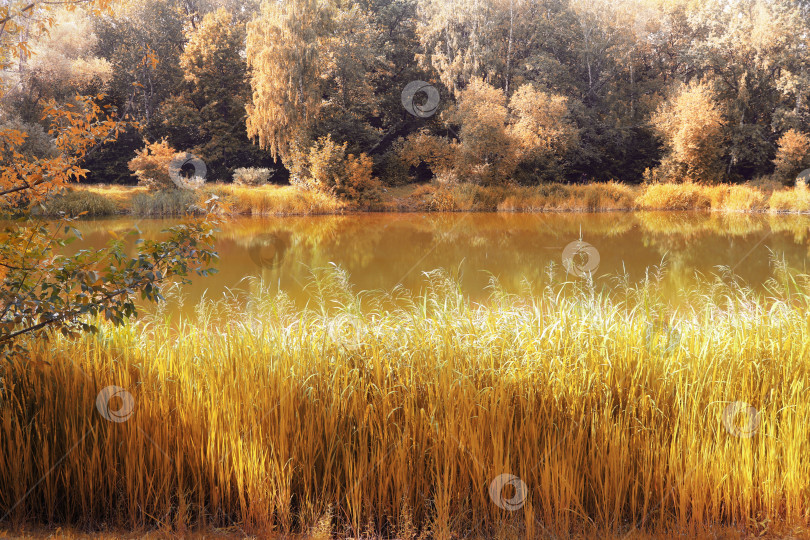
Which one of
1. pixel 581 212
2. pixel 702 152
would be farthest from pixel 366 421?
pixel 702 152

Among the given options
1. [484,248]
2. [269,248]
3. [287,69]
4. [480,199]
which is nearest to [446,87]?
[480,199]

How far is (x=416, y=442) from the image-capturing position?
274 centimetres

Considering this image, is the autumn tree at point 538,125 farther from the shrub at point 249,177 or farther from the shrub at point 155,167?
the shrub at point 155,167

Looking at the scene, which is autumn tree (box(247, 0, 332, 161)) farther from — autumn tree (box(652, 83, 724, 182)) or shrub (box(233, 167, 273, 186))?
autumn tree (box(652, 83, 724, 182))

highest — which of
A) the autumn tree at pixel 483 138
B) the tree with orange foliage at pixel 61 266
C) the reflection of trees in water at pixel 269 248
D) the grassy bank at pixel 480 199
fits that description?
the autumn tree at pixel 483 138

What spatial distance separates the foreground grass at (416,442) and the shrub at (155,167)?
19.7 m

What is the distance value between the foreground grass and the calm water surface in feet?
7.88

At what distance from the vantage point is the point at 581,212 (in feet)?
71.7

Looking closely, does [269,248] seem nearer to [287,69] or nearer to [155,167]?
[155,167]

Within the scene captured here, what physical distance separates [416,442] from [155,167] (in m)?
21.1

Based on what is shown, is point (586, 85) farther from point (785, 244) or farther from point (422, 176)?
point (785, 244)

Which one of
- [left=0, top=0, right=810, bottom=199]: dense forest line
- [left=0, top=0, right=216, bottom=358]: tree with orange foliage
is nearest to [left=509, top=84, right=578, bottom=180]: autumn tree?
[left=0, top=0, right=810, bottom=199]: dense forest line

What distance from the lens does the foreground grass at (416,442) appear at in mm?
2506

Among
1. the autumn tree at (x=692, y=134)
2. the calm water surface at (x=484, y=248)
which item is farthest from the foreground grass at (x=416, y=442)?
the autumn tree at (x=692, y=134)
